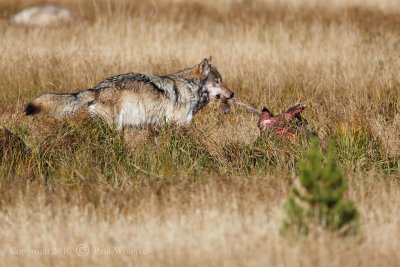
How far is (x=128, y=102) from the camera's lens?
863 cm

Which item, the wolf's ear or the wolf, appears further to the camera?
the wolf's ear

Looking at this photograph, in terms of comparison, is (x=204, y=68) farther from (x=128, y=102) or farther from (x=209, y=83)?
(x=128, y=102)

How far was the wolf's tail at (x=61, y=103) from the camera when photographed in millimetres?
8406

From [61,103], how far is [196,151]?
1.46 m

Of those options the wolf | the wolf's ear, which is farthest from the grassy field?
the wolf's ear

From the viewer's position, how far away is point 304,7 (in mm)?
18172

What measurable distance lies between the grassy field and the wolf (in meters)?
0.15

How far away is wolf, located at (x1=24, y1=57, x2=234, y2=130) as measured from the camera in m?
8.52

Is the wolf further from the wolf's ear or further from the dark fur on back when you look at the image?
the wolf's ear

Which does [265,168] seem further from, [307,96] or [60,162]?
[307,96]

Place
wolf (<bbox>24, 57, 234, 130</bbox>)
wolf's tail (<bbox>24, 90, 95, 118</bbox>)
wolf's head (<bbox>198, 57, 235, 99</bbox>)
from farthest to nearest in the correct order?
wolf's head (<bbox>198, 57, 235, 99</bbox>) → wolf (<bbox>24, 57, 234, 130</bbox>) → wolf's tail (<bbox>24, 90, 95, 118</bbox>)

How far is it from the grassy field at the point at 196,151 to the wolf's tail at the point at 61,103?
16 centimetres

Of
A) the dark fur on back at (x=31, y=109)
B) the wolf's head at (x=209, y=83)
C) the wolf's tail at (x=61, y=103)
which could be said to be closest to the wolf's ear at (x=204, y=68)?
the wolf's head at (x=209, y=83)

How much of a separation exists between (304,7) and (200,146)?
10127mm
